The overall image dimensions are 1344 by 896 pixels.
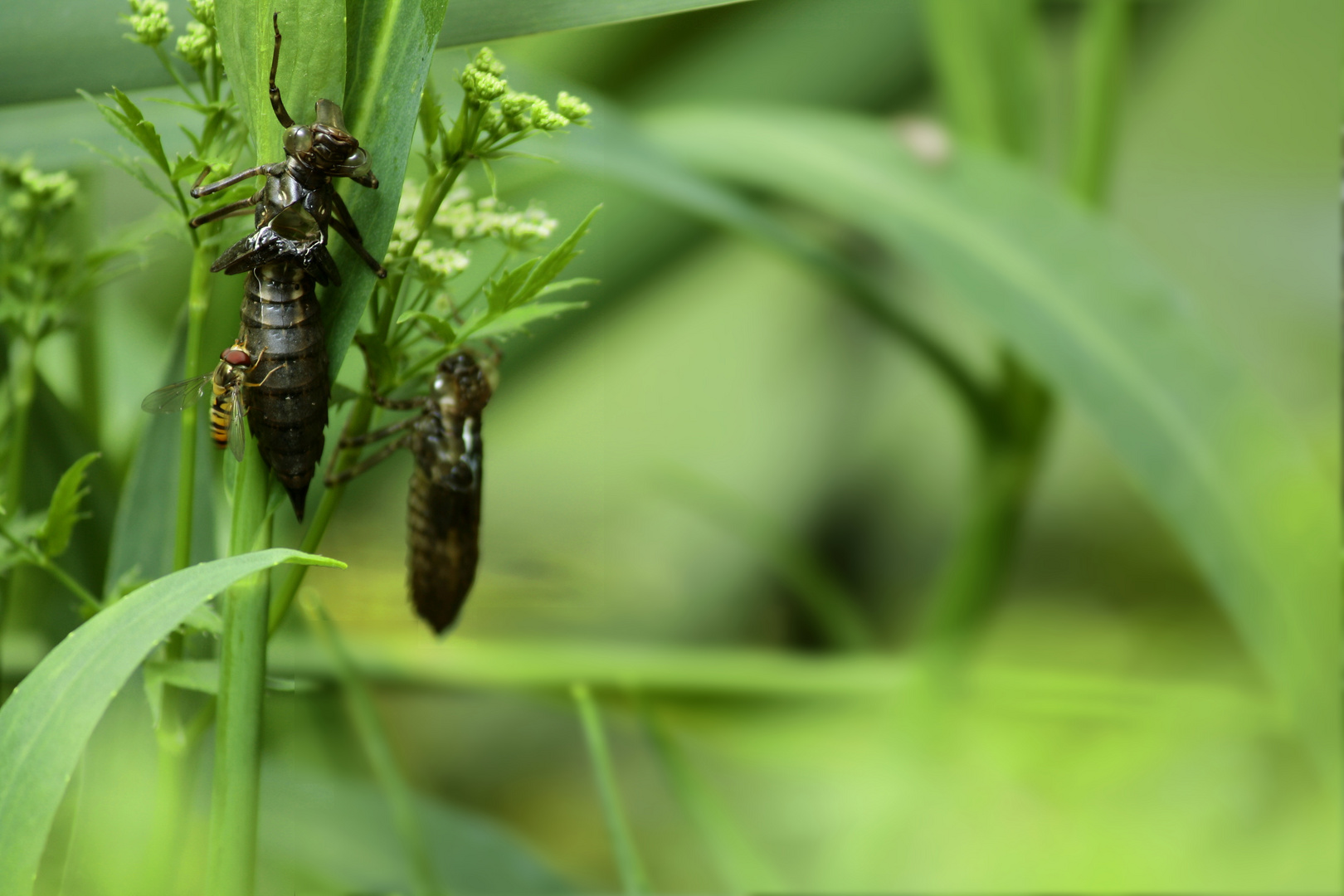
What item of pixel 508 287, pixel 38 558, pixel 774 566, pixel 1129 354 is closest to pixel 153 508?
pixel 38 558

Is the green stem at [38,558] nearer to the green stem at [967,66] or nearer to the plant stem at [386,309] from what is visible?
the plant stem at [386,309]

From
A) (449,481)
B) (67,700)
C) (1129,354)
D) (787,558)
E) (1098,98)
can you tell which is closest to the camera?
(67,700)

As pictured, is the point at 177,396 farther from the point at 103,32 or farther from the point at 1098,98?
the point at 1098,98

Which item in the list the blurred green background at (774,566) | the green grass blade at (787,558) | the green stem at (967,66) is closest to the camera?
the blurred green background at (774,566)

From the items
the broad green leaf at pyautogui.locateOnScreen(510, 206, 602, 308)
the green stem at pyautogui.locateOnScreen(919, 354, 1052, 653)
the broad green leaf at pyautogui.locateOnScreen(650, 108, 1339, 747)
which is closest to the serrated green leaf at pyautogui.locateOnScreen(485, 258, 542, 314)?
the broad green leaf at pyautogui.locateOnScreen(510, 206, 602, 308)

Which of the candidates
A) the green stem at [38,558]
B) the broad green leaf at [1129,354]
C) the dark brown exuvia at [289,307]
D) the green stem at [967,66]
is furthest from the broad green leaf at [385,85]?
the green stem at [967,66]

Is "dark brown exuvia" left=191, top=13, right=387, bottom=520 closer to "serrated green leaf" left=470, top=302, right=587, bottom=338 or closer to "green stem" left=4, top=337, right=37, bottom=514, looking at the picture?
"serrated green leaf" left=470, top=302, right=587, bottom=338
